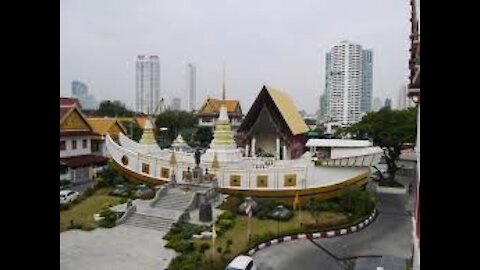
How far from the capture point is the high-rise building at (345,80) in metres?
9.35

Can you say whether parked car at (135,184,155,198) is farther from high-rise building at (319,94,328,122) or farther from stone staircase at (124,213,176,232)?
high-rise building at (319,94,328,122)

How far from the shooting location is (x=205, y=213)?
23.8 ft

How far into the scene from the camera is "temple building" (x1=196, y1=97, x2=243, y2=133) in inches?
560

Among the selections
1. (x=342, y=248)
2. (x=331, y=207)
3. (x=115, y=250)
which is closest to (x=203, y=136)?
(x=331, y=207)

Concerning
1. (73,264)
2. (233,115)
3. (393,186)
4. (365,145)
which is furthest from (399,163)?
(73,264)

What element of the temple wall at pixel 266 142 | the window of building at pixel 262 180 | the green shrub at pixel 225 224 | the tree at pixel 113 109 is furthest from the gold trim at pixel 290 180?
the tree at pixel 113 109

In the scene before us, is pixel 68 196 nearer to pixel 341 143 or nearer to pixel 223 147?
pixel 223 147

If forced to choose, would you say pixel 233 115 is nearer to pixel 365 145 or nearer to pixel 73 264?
pixel 365 145

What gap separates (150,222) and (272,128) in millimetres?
4195

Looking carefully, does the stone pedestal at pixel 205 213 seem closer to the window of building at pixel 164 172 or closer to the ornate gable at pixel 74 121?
the window of building at pixel 164 172

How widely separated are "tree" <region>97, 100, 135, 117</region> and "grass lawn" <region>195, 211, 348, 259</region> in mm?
11109

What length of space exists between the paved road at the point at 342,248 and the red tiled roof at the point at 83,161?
5312 millimetres
